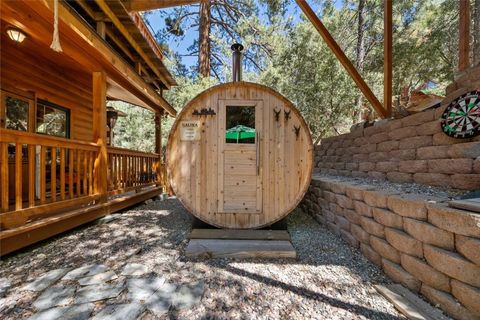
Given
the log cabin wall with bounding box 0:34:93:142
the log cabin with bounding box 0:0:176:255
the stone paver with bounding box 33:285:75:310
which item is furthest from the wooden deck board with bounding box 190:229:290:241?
the log cabin wall with bounding box 0:34:93:142

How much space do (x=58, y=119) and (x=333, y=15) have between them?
29.6 feet

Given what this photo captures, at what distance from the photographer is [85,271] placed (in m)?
2.31

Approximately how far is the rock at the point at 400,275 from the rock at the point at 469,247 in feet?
1.66

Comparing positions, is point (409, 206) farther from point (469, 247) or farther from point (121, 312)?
point (121, 312)

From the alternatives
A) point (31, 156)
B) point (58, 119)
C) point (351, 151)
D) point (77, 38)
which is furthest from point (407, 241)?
point (58, 119)

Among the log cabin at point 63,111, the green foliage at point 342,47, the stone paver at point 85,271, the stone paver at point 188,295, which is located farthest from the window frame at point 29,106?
the green foliage at point 342,47

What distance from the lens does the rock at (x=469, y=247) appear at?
150cm

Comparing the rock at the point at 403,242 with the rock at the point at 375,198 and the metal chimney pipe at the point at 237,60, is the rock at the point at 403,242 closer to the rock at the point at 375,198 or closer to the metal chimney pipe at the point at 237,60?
the rock at the point at 375,198

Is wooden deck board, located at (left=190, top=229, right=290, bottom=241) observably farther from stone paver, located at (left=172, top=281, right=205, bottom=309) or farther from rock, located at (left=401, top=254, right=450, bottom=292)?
rock, located at (left=401, top=254, right=450, bottom=292)

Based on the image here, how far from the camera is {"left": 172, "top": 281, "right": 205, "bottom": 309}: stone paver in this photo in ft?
6.15

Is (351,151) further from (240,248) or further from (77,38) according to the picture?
(77,38)

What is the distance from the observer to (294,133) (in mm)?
3395

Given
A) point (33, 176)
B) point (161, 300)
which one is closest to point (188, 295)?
point (161, 300)

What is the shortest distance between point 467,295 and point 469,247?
1.05ft
